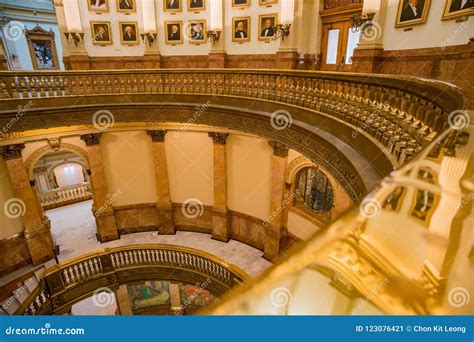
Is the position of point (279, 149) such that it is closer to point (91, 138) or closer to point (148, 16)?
point (91, 138)

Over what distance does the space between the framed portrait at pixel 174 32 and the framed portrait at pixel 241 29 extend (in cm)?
223

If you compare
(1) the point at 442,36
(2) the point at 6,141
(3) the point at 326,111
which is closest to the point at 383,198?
(3) the point at 326,111

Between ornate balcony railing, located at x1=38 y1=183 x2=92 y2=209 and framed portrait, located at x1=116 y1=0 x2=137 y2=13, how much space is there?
9141mm

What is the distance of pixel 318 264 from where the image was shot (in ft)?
3.60

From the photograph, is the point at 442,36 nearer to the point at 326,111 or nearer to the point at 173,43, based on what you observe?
the point at 326,111

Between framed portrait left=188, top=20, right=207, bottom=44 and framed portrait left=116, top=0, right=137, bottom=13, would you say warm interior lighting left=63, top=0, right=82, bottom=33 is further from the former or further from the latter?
framed portrait left=188, top=20, right=207, bottom=44

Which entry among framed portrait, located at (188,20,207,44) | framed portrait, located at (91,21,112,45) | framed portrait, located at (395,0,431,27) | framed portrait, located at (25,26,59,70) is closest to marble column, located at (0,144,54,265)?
framed portrait, located at (91,21,112,45)

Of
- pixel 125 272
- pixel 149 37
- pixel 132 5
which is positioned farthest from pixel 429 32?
pixel 125 272

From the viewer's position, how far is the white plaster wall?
5.62 metres

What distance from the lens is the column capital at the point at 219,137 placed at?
10.2 metres

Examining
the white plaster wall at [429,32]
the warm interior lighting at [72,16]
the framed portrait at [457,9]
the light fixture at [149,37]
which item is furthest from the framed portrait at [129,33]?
the framed portrait at [457,9]

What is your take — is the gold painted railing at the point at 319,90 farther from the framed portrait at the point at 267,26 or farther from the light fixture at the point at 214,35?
the framed portrait at the point at 267,26
